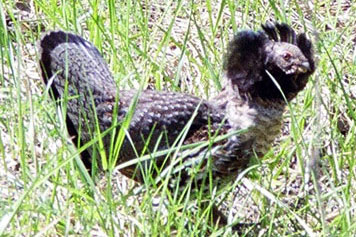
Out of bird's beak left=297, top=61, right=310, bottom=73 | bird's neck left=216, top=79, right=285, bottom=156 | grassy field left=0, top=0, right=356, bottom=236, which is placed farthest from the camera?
bird's neck left=216, top=79, right=285, bottom=156

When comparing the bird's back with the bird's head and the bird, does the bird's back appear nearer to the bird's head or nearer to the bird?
the bird

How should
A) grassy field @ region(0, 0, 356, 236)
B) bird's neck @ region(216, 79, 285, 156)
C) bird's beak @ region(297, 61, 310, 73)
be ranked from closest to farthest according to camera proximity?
grassy field @ region(0, 0, 356, 236)
bird's beak @ region(297, 61, 310, 73)
bird's neck @ region(216, 79, 285, 156)

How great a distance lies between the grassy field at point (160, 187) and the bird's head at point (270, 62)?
0.11 meters

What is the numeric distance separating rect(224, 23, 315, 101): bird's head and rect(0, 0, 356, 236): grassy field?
11 cm

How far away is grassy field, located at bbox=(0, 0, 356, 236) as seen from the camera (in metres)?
3.49

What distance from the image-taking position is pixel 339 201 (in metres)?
4.05

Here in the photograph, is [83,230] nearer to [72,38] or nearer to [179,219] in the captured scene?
[179,219]

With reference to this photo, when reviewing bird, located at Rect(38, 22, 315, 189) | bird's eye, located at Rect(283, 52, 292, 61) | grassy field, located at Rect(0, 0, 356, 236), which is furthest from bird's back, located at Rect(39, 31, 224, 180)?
bird's eye, located at Rect(283, 52, 292, 61)

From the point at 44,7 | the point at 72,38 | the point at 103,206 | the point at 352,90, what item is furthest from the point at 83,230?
the point at 352,90

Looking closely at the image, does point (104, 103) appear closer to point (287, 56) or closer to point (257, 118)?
point (257, 118)

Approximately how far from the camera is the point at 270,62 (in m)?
4.16

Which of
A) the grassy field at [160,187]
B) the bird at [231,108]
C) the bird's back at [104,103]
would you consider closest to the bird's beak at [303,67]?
the bird at [231,108]

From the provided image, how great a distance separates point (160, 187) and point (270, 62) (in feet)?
3.16

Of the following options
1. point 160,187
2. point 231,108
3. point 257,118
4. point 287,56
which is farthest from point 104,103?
point 160,187
